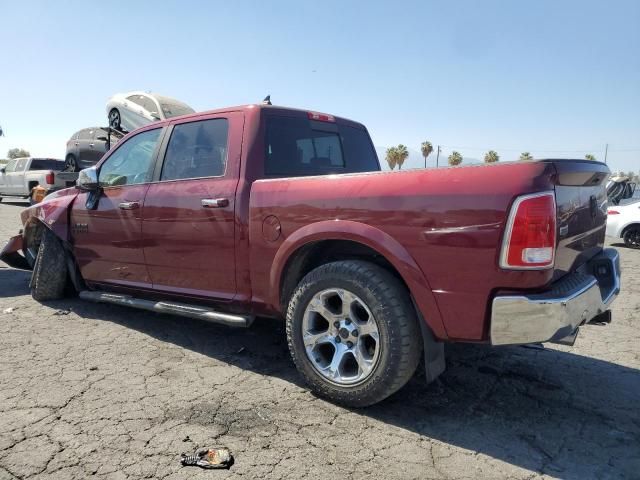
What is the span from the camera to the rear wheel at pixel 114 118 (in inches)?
447

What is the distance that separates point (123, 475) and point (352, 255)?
1.69 m

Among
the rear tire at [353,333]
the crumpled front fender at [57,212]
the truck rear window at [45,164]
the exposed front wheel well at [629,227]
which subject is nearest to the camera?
the rear tire at [353,333]

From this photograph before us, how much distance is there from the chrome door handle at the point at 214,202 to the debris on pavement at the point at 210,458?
1605 mm

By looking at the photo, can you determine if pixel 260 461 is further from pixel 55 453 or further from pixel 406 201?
pixel 406 201

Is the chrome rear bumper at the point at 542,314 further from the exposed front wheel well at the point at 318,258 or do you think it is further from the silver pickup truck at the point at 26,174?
the silver pickup truck at the point at 26,174

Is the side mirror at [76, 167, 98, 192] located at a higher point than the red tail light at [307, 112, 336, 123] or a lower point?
lower

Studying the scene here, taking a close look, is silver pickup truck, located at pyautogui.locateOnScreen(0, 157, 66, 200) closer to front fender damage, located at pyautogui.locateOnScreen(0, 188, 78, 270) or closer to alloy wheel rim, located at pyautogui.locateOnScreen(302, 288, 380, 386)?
front fender damage, located at pyautogui.locateOnScreen(0, 188, 78, 270)

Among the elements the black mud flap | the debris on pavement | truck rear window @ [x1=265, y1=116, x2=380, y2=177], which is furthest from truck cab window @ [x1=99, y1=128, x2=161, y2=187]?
the black mud flap

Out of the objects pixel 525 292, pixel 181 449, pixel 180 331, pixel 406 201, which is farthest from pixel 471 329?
pixel 180 331

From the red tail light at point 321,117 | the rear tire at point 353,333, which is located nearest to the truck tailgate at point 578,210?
the rear tire at point 353,333

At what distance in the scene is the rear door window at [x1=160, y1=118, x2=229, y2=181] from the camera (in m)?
3.58

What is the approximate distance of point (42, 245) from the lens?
5.05 m

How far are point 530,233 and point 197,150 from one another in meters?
2.55

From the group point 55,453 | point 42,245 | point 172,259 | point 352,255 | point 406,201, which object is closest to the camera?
point 55,453
